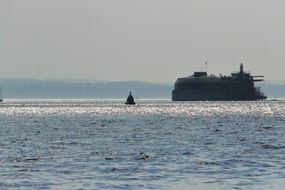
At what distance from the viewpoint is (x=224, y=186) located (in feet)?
138

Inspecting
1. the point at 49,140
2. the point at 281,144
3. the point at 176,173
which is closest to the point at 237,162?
the point at 176,173

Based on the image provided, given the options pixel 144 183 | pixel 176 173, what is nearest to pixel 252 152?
pixel 176 173

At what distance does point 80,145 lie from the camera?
71875mm

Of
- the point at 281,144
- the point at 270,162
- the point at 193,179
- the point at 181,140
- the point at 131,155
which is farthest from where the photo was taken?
the point at 181,140

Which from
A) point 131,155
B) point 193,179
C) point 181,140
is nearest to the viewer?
point 193,179

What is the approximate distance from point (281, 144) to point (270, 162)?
17.5m

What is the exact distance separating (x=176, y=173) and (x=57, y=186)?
24.4ft

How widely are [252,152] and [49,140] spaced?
23118 mm

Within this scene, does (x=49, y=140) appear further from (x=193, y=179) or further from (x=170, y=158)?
(x=193, y=179)

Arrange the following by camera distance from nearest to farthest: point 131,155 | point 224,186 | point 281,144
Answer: point 224,186
point 131,155
point 281,144

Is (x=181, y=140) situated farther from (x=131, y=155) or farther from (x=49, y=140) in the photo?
(x=131, y=155)

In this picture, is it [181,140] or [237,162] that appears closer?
[237,162]

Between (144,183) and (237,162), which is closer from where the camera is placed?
(144,183)

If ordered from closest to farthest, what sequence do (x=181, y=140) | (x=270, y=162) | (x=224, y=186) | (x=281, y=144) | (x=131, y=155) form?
(x=224, y=186)
(x=270, y=162)
(x=131, y=155)
(x=281, y=144)
(x=181, y=140)
